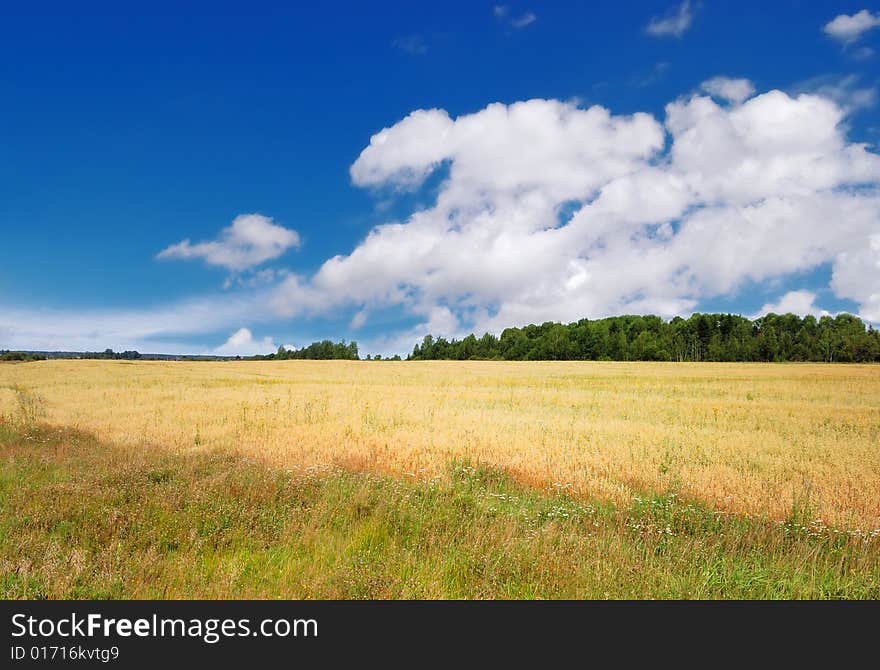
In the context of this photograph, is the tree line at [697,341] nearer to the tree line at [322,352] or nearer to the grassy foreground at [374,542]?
the tree line at [322,352]

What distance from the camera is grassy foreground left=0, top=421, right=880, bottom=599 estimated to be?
5.41 metres

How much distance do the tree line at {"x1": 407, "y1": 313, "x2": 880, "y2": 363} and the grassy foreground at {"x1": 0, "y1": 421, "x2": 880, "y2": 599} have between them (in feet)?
420

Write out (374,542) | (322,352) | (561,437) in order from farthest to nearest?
(322,352)
(561,437)
(374,542)

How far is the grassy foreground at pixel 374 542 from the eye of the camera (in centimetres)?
541

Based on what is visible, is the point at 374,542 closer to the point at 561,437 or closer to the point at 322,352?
the point at 561,437

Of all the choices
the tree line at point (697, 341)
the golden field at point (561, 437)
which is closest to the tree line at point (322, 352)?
the tree line at point (697, 341)

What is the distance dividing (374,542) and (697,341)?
13848cm

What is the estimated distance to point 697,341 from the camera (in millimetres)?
128000

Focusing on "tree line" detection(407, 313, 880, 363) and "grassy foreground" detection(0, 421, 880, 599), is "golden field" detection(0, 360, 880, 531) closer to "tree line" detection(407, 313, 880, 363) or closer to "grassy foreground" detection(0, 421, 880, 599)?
"grassy foreground" detection(0, 421, 880, 599)

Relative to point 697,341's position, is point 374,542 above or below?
below

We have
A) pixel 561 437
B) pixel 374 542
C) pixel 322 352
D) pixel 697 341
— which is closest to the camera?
pixel 374 542

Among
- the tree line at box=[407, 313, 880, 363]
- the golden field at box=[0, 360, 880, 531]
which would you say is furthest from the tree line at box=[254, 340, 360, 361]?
the golden field at box=[0, 360, 880, 531]

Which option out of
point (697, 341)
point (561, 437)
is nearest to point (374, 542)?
point (561, 437)

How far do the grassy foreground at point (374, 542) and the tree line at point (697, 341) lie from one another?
420 ft
